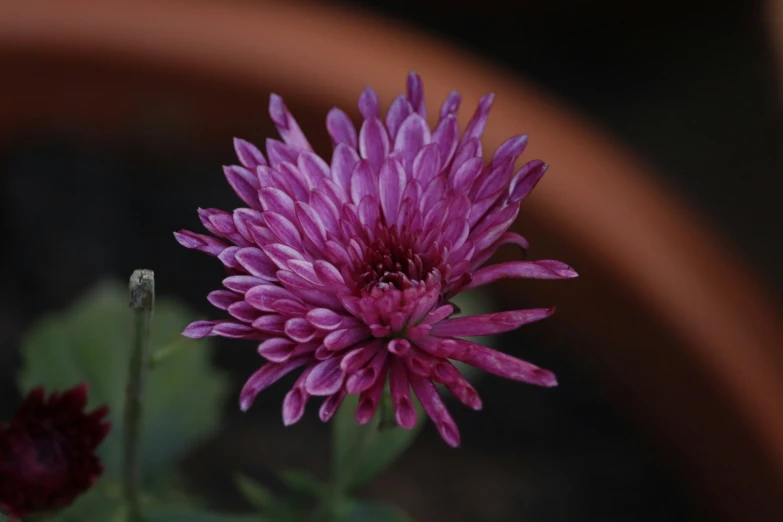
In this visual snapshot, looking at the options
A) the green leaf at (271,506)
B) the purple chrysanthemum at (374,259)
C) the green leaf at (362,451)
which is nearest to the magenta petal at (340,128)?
the purple chrysanthemum at (374,259)

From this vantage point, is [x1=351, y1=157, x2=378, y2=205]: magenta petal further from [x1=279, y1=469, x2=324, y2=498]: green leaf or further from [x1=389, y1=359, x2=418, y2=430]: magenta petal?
[x1=279, y1=469, x2=324, y2=498]: green leaf

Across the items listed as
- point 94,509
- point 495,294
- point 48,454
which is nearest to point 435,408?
point 48,454

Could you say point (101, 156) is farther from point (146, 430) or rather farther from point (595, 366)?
point (595, 366)

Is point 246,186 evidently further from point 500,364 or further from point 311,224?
point 500,364

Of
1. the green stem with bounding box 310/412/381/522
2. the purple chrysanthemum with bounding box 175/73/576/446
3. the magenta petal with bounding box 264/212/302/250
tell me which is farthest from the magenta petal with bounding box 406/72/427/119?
the green stem with bounding box 310/412/381/522

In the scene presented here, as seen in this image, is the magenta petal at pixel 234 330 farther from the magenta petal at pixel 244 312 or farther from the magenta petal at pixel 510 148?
the magenta petal at pixel 510 148
